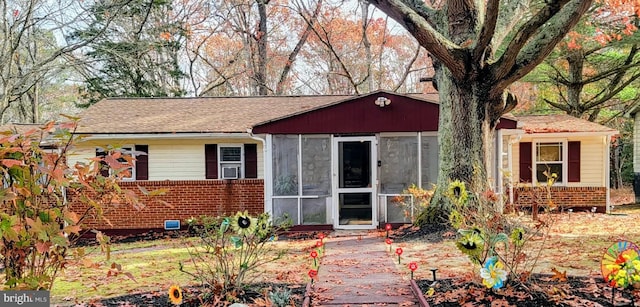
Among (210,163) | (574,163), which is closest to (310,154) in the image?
(210,163)

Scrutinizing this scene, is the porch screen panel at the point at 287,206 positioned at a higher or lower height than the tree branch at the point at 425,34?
lower

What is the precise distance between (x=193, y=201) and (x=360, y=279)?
7.68m

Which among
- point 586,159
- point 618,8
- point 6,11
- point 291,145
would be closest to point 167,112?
point 291,145

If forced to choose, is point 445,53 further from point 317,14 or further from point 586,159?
point 317,14

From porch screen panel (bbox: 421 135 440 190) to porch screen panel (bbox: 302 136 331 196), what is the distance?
7.58 ft

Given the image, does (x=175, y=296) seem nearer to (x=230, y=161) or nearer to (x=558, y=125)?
(x=230, y=161)

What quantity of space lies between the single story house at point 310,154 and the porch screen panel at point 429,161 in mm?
24

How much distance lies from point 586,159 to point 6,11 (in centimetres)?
1929

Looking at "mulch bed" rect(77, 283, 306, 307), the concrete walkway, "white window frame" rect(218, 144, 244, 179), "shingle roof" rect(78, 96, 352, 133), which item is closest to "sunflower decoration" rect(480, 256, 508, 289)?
the concrete walkway

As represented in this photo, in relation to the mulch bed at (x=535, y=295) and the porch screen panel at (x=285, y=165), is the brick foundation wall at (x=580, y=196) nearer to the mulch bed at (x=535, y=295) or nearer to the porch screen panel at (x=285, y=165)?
the porch screen panel at (x=285, y=165)

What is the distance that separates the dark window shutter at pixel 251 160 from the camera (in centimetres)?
1327

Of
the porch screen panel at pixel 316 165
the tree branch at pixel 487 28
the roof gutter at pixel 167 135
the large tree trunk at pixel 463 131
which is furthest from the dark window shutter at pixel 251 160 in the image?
the tree branch at pixel 487 28

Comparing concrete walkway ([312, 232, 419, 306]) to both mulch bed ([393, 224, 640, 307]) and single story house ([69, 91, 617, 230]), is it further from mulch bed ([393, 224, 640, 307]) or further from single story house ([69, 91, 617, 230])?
single story house ([69, 91, 617, 230])

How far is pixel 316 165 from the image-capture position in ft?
38.4
